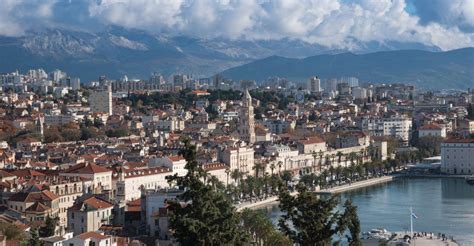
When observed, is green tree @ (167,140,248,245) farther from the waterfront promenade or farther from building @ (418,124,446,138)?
building @ (418,124,446,138)

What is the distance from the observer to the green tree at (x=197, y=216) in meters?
6.44

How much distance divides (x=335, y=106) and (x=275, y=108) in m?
3.23

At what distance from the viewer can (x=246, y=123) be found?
104ft

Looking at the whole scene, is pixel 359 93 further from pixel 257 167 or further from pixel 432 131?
pixel 257 167

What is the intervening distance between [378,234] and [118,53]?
11748 cm

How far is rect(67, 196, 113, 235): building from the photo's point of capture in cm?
1364

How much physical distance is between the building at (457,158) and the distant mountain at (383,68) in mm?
83734

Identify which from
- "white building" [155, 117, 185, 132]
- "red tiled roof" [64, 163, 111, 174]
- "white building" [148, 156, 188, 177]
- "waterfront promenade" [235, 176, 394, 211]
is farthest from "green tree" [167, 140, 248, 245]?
"white building" [155, 117, 185, 132]

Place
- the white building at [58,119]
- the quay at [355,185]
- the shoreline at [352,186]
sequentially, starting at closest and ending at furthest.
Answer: the shoreline at [352,186] < the quay at [355,185] < the white building at [58,119]

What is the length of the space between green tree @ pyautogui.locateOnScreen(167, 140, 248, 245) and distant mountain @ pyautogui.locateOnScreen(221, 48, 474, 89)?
109 m

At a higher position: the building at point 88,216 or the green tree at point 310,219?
the green tree at point 310,219

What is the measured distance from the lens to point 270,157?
27.6 meters

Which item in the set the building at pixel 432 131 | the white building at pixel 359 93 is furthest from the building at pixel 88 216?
the white building at pixel 359 93

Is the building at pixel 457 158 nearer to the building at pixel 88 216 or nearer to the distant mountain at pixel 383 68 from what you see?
the building at pixel 88 216
